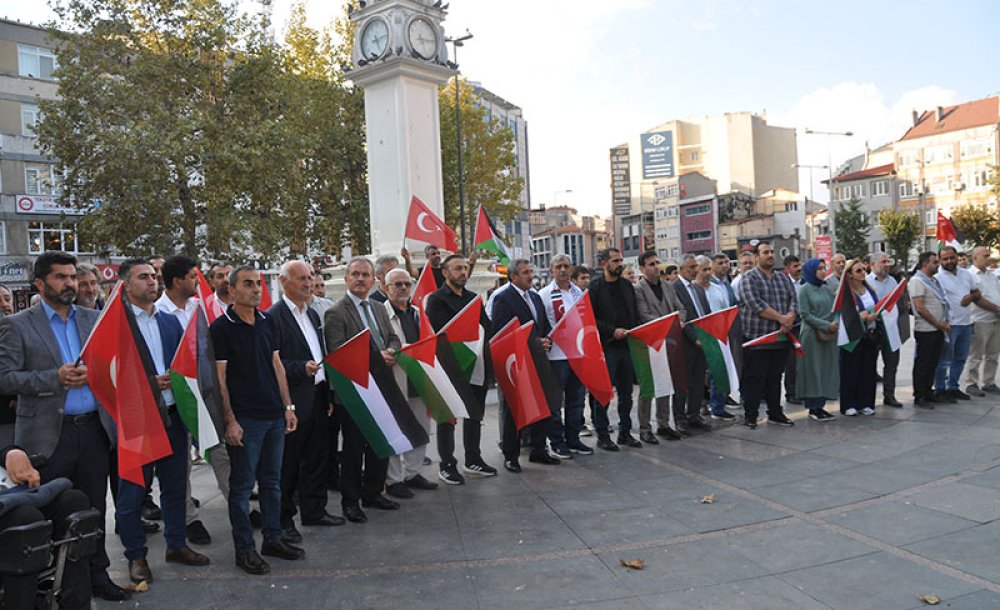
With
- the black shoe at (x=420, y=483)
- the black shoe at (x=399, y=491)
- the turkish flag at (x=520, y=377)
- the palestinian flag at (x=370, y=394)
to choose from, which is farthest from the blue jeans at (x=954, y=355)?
the palestinian flag at (x=370, y=394)


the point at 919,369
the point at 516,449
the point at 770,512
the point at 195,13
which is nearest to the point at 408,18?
the point at 516,449

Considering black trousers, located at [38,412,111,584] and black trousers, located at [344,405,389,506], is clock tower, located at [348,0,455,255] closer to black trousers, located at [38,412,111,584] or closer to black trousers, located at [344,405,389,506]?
black trousers, located at [344,405,389,506]

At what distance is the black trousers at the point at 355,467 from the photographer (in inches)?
240

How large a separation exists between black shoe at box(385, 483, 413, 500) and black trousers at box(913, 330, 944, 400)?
6728mm

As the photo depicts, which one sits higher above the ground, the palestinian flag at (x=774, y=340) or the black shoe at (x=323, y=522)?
the palestinian flag at (x=774, y=340)

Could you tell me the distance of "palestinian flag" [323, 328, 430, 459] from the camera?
19.5 ft

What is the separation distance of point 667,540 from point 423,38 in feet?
33.1

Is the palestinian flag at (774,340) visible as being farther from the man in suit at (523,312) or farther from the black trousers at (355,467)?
the black trousers at (355,467)

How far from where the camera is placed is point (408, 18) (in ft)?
42.0

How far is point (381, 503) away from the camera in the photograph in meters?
6.28

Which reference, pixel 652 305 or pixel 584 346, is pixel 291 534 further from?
pixel 652 305

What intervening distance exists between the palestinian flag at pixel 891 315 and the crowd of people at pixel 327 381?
0.17 ft

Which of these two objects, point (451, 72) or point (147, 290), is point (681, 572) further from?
point (451, 72)

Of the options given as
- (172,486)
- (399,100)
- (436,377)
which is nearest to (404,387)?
(436,377)
